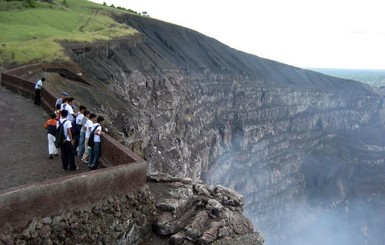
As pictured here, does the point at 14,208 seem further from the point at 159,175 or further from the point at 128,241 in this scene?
the point at 159,175

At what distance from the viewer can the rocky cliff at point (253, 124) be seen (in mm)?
50469

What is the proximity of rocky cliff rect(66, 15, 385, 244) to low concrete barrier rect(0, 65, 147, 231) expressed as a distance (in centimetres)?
2078

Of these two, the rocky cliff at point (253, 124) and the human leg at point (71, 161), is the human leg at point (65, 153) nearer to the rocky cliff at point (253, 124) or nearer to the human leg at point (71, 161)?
the human leg at point (71, 161)

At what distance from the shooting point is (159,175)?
18156mm

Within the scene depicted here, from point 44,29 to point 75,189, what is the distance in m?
49.0

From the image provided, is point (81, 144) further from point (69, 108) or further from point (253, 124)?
point (253, 124)

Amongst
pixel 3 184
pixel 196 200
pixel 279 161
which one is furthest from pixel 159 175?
pixel 279 161

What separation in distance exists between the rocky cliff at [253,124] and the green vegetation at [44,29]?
304cm

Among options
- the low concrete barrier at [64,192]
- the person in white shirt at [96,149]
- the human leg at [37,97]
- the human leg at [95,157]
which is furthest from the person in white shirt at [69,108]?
the human leg at [37,97]

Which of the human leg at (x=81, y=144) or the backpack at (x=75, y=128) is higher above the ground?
the backpack at (x=75, y=128)

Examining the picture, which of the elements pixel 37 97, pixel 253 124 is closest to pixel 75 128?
pixel 37 97

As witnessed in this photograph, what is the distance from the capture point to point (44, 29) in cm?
5572

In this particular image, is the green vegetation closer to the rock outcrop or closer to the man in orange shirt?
the man in orange shirt

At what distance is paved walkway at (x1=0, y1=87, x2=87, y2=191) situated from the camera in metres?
14.2
